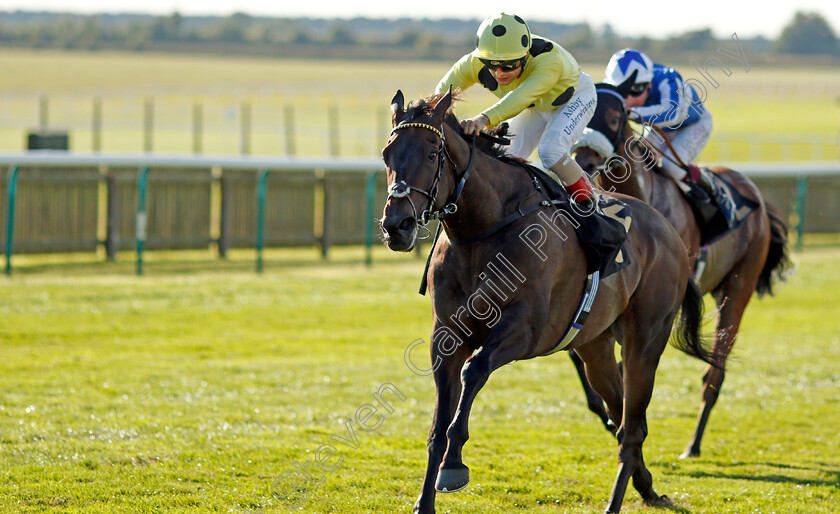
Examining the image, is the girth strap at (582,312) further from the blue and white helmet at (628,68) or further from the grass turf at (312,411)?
the blue and white helmet at (628,68)

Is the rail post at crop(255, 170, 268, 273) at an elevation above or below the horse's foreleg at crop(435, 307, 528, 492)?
below

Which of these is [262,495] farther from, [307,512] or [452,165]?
[452,165]

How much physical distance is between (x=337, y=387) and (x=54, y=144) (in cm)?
1030

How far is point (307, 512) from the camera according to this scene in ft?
14.6

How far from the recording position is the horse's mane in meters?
3.83

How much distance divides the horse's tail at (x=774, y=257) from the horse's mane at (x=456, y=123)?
403cm

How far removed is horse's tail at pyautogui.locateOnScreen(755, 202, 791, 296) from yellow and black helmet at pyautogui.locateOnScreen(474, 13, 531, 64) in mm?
4147

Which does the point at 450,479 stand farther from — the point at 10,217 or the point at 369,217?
the point at 369,217

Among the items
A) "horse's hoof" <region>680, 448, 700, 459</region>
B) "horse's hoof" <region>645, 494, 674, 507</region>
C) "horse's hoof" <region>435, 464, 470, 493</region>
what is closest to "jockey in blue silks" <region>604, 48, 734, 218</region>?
"horse's hoof" <region>680, 448, 700, 459</region>

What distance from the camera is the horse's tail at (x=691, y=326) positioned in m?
5.47

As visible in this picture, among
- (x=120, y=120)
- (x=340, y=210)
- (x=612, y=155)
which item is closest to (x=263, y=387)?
(x=612, y=155)

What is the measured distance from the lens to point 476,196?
4.06 m

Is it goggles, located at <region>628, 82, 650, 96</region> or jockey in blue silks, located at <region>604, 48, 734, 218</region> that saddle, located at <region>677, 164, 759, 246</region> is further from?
goggles, located at <region>628, 82, 650, 96</region>

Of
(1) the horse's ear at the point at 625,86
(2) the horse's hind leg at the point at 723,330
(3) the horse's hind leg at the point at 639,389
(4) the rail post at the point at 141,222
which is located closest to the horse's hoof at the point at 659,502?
(3) the horse's hind leg at the point at 639,389
